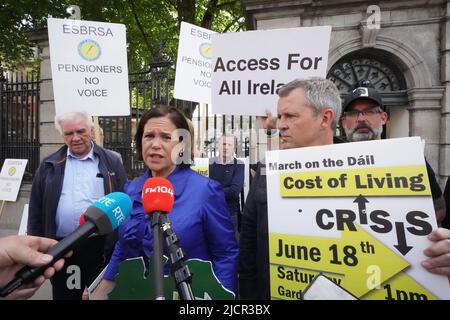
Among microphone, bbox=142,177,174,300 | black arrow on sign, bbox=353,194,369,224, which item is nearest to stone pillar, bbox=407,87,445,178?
black arrow on sign, bbox=353,194,369,224

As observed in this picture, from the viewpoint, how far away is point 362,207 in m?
1.46

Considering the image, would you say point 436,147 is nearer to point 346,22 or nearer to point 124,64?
point 346,22

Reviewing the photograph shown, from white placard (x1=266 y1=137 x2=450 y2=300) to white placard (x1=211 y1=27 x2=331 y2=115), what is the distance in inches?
52.0

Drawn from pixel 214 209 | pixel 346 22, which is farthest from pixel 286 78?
pixel 346 22

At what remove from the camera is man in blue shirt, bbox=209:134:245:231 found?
4.80 m

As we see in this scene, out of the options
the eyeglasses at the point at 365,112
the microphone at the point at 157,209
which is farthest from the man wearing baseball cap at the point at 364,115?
the microphone at the point at 157,209

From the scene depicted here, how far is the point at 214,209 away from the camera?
2008mm

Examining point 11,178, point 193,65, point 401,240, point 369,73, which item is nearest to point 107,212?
point 401,240

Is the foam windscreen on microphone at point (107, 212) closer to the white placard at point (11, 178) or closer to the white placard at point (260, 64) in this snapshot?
the white placard at point (260, 64)

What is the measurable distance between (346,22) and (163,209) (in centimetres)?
650

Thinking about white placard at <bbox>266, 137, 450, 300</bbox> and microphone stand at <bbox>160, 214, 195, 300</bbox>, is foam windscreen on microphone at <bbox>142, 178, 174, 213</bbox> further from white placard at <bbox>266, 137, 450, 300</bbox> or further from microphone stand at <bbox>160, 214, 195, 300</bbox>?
white placard at <bbox>266, 137, 450, 300</bbox>

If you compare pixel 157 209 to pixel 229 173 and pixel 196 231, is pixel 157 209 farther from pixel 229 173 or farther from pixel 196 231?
pixel 229 173

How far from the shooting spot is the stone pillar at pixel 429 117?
20.3 feet

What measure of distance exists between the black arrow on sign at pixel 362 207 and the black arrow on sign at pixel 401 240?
0.41ft
